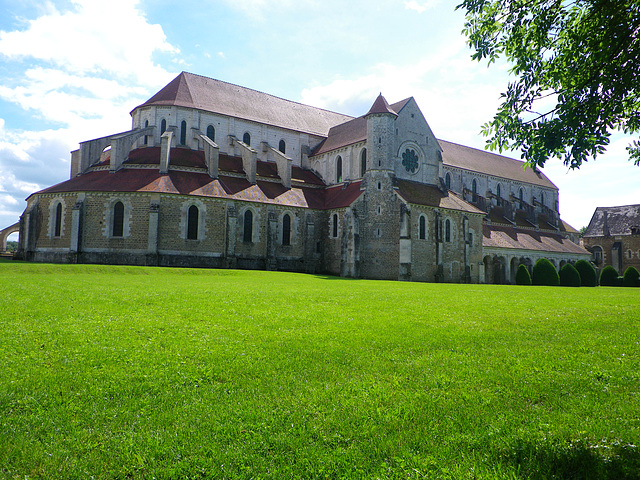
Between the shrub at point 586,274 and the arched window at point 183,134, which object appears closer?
the arched window at point 183,134

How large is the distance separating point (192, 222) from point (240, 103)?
1739cm

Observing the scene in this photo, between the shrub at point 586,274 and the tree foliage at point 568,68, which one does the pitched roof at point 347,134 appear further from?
the tree foliage at point 568,68

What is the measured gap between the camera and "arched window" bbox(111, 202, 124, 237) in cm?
3441

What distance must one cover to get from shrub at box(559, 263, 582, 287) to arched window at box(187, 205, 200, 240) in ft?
121

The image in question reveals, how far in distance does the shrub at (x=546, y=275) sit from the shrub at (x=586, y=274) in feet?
14.2

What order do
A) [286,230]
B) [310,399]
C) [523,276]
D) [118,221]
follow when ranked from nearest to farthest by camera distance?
[310,399], [118,221], [286,230], [523,276]

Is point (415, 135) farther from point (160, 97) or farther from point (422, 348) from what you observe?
point (422, 348)

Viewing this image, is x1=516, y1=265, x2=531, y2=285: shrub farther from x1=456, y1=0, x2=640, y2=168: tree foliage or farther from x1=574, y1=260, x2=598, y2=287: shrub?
x1=456, y1=0, x2=640, y2=168: tree foliage

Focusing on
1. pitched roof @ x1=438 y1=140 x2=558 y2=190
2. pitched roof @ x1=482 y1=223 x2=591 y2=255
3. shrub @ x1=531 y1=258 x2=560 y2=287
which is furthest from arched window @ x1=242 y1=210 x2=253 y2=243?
A: shrub @ x1=531 y1=258 x2=560 y2=287

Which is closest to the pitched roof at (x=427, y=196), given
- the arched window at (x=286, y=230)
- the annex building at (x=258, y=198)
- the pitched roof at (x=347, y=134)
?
the annex building at (x=258, y=198)

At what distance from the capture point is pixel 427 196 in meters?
41.1

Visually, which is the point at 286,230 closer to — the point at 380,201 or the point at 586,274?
the point at 380,201

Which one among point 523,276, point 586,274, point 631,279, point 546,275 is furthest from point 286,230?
point 631,279

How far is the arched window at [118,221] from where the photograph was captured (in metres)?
34.4
